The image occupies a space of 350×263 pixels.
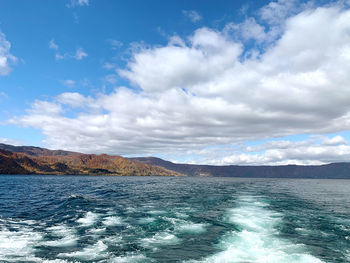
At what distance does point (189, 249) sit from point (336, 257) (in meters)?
11.4

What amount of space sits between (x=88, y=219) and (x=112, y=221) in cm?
366

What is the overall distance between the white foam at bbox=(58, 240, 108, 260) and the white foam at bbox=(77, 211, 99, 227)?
28.3 ft

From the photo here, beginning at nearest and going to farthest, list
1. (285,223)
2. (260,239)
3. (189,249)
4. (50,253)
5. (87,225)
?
1. (50,253)
2. (189,249)
3. (260,239)
4. (87,225)
5. (285,223)

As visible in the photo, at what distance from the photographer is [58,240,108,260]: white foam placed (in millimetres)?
16219

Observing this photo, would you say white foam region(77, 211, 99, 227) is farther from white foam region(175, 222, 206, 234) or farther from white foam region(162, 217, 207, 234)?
white foam region(175, 222, 206, 234)

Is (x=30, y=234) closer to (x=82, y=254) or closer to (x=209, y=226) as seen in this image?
(x=82, y=254)

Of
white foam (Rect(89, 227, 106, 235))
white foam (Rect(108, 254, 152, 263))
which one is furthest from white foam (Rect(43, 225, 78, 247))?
white foam (Rect(108, 254, 152, 263))

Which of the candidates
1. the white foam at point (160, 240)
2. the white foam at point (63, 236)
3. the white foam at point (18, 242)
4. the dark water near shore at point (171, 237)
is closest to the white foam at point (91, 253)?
the dark water near shore at point (171, 237)

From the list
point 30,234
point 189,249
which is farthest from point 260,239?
point 30,234

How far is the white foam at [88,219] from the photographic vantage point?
1055 inches

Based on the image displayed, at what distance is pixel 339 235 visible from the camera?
2352 centimetres

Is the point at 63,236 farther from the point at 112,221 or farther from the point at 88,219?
the point at 88,219

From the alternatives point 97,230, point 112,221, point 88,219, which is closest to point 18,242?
point 97,230

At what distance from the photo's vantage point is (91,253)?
17.0 meters
